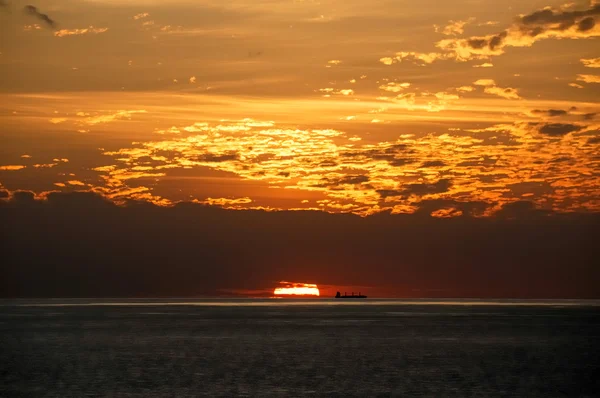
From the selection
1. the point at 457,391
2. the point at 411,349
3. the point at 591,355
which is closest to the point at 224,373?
the point at 457,391

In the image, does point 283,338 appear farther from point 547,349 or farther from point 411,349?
point 547,349

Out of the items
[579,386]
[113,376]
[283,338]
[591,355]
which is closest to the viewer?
[579,386]

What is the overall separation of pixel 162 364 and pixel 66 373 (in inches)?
424

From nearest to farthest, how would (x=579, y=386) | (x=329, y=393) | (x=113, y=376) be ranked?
(x=329, y=393) → (x=579, y=386) → (x=113, y=376)

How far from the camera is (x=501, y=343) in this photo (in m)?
124

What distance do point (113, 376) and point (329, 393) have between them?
21316 millimetres

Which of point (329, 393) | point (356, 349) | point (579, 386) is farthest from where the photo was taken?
point (356, 349)

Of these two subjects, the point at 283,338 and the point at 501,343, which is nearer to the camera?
the point at 501,343

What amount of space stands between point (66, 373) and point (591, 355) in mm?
57930

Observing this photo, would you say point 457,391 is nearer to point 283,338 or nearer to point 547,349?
point 547,349

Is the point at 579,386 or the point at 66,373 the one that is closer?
the point at 579,386

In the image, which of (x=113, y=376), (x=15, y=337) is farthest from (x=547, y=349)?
(x=15, y=337)

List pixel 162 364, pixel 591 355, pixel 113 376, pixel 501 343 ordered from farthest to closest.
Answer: pixel 501 343
pixel 591 355
pixel 162 364
pixel 113 376

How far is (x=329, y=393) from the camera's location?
63.5 meters
